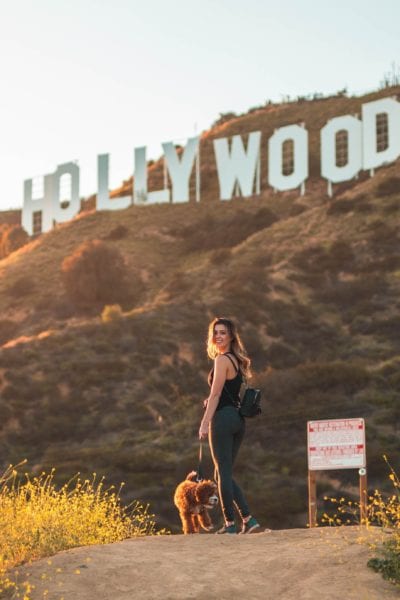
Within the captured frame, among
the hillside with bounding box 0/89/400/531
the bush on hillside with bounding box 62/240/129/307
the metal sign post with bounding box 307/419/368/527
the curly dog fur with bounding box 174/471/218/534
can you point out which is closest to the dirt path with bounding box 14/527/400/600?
the curly dog fur with bounding box 174/471/218/534

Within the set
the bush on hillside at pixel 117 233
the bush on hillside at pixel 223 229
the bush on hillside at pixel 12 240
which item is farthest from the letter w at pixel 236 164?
the bush on hillside at pixel 12 240

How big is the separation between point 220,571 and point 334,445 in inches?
169

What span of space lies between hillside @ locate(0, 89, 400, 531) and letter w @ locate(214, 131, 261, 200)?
2201 mm

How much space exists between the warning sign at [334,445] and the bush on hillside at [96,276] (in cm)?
5371

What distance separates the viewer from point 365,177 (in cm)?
7062

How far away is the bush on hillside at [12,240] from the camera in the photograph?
86.5m

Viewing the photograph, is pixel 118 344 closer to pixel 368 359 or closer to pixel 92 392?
pixel 92 392

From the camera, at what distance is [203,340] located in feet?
170

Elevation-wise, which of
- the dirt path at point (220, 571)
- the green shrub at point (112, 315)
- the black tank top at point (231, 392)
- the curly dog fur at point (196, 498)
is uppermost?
the green shrub at point (112, 315)

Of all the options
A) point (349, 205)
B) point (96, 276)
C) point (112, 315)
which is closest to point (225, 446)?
point (112, 315)

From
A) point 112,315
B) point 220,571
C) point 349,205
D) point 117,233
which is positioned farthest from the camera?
point 117,233

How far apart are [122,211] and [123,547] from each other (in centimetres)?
7145

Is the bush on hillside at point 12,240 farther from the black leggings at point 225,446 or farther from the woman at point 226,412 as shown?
the black leggings at point 225,446

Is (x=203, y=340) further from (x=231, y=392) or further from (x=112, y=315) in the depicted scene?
(x=231, y=392)
